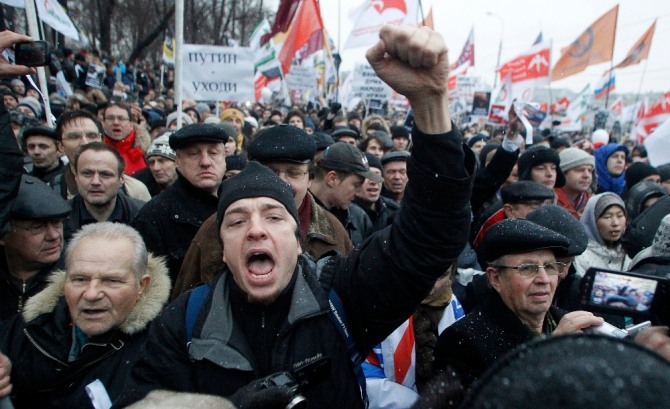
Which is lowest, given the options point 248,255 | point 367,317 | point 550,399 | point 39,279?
point 39,279

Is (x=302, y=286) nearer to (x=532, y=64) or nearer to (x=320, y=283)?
(x=320, y=283)

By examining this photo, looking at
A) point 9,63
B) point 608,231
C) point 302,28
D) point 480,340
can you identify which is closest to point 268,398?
point 480,340

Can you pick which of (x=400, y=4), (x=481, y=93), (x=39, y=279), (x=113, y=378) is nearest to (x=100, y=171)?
Answer: (x=39, y=279)

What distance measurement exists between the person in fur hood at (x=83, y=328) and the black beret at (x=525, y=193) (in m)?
2.77

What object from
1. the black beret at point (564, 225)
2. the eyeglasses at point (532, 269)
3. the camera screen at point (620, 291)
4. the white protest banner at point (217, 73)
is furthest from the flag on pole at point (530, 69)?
the camera screen at point (620, 291)

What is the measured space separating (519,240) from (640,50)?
1648cm

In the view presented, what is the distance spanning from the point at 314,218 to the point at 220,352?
1.73 metres

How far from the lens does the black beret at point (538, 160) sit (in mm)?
4957

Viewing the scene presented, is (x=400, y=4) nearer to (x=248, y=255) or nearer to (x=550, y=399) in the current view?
(x=248, y=255)

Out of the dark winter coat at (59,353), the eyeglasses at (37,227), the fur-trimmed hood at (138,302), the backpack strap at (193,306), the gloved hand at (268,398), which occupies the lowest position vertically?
the dark winter coat at (59,353)

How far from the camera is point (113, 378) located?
85.4 inches

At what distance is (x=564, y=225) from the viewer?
320 cm

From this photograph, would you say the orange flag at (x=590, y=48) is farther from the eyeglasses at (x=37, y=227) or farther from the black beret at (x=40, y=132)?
the eyeglasses at (x=37, y=227)

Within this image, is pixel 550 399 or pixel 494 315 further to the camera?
pixel 494 315
